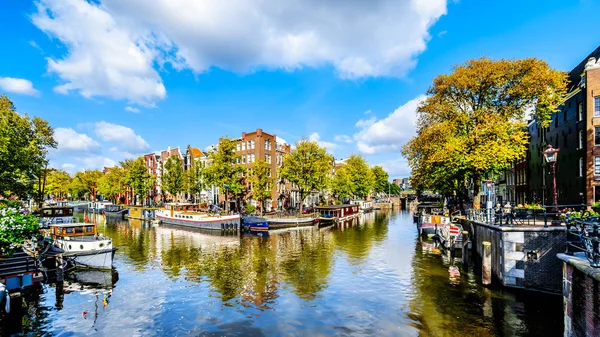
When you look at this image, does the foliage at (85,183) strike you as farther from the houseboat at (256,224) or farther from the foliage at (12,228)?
the foliage at (12,228)

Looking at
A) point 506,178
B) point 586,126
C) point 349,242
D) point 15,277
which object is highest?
point 586,126

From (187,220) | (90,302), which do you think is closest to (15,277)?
(90,302)

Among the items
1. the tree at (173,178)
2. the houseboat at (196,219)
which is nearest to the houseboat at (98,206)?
the tree at (173,178)

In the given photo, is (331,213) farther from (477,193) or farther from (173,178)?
(173,178)

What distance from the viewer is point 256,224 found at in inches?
1922

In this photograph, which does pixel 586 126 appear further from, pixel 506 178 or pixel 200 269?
pixel 200 269

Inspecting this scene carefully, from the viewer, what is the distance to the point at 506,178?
225 ft

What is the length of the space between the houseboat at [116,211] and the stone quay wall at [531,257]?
79750mm

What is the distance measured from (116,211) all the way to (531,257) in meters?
86.3

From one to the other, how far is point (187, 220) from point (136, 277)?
32.6m

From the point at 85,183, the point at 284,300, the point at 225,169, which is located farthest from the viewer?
the point at 85,183

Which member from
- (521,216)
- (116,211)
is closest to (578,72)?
(521,216)

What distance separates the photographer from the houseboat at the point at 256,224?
48469 mm

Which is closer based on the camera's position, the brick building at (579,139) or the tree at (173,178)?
the brick building at (579,139)
